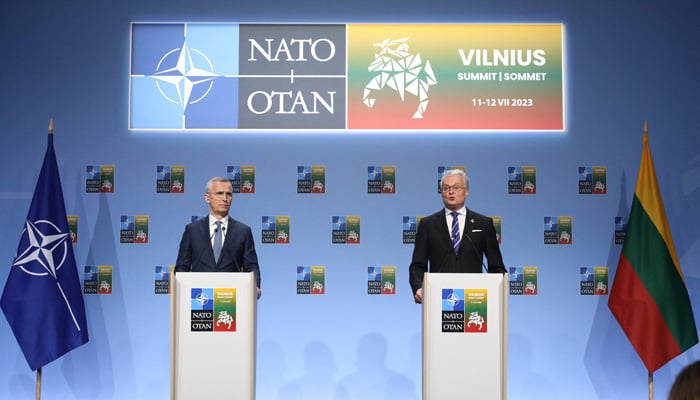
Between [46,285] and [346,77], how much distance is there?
2508 mm

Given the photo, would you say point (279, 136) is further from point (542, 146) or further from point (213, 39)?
point (542, 146)

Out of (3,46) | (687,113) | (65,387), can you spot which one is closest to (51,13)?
(3,46)

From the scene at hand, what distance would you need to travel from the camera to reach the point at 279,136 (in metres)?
5.24

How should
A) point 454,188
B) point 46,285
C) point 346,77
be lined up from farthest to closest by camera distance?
point 346,77
point 46,285
point 454,188

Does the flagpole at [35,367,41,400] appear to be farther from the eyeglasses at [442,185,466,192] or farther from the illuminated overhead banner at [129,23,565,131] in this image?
the eyeglasses at [442,185,466,192]

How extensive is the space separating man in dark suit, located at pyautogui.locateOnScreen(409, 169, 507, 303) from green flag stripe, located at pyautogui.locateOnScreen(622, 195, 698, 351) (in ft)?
4.19

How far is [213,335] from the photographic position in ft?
11.7

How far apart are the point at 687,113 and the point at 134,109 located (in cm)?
405

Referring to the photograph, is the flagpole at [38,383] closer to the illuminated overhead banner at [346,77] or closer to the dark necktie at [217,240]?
the dark necktie at [217,240]

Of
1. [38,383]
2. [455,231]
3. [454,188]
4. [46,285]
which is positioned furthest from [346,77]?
[38,383]

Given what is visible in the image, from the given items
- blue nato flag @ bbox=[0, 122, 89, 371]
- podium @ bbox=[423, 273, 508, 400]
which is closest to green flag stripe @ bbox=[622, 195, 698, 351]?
podium @ bbox=[423, 273, 508, 400]

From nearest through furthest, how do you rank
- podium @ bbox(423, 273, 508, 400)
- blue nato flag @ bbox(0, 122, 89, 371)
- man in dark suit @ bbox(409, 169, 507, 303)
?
podium @ bbox(423, 273, 508, 400) → man in dark suit @ bbox(409, 169, 507, 303) → blue nato flag @ bbox(0, 122, 89, 371)

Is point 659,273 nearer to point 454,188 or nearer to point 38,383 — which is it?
point 454,188

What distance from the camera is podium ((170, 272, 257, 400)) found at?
355cm
